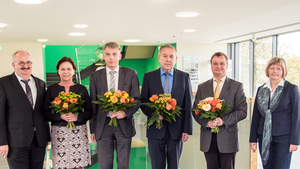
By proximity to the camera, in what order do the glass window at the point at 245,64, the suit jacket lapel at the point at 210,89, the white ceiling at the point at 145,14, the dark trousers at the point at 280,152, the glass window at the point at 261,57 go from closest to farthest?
the dark trousers at the point at 280,152 → the suit jacket lapel at the point at 210,89 → the white ceiling at the point at 145,14 → the glass window at the point at 261,57 → the glass window at the point at 245,64

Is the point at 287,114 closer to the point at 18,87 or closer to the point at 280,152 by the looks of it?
the point at 280,152

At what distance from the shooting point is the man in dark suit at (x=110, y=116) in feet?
9.28

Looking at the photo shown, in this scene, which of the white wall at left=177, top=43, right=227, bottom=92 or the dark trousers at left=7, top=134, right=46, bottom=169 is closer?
the dark trousers at left=7, top=134, right=46, bottom=169

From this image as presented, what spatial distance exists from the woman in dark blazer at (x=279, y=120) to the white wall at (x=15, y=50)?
860 centimetres

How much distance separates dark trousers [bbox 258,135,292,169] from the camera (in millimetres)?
2762

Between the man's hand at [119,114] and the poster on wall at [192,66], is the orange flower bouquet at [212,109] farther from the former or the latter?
the poster on wall at [192,66]

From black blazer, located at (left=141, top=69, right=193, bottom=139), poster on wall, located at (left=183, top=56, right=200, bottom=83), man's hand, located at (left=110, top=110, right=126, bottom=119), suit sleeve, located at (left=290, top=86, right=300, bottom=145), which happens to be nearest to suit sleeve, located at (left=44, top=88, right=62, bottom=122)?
man's hand, located at (left=110, top=110, right=126, bottom=119)

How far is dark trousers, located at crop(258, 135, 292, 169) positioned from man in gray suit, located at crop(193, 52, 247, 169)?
0.42 meters

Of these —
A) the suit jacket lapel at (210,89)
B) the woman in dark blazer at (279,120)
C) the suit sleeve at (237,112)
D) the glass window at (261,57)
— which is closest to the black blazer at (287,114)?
the woman in dark blazer at (279,120)

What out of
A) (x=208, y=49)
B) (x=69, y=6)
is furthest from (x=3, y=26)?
(x=208, y=49)

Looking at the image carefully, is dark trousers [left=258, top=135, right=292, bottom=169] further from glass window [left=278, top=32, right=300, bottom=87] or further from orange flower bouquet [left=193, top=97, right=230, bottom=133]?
glass window [left=278, top=32, right=300, bottom=87]

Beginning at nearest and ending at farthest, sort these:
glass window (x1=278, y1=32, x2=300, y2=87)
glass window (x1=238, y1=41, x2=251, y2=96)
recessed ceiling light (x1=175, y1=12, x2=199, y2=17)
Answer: recessed ceiling light (x1=175, y1=12, x2=199, y2=17) < glass window (x1=278, y1=32, x2=300, y2=87) < glass window (x1=238, y1=41, x2=251, y2=96)

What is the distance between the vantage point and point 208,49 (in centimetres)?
1048

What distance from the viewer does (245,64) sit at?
10.0 meters
